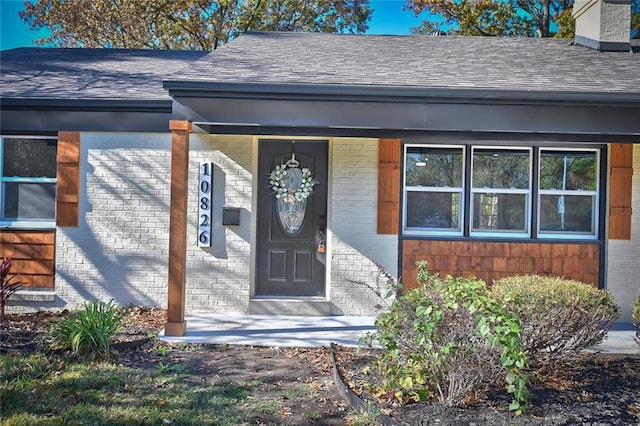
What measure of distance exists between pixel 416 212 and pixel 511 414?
430 centimetres

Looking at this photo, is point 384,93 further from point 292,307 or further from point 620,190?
point 620,190

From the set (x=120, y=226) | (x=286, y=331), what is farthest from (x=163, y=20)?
(x=286, y=331)

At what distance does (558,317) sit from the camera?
4.76 meters

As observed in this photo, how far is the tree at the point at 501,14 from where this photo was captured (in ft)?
65.9

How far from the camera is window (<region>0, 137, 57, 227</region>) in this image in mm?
8273

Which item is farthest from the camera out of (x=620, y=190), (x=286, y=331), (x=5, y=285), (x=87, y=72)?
(x=87, y=72)

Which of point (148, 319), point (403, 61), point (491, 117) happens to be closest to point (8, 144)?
point (148, 319)

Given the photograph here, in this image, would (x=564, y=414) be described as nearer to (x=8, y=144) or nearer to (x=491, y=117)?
(x=491, y=117)

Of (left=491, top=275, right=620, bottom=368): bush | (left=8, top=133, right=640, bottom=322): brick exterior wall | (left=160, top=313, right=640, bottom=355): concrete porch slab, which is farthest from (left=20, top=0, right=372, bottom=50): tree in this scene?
(left=491, top=275, right=620, bottom=368): bush

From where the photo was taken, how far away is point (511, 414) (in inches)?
170

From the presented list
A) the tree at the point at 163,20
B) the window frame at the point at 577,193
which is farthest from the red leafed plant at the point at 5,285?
the tree at the point at 163,20

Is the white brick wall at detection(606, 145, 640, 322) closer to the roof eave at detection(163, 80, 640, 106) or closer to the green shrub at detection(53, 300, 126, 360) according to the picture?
the roof eave at detection(163, 80, 640, 106)

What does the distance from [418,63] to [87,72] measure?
553cm

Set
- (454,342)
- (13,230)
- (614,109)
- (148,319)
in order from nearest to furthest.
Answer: (454,342), (614,109), (148,319), (13,230)
